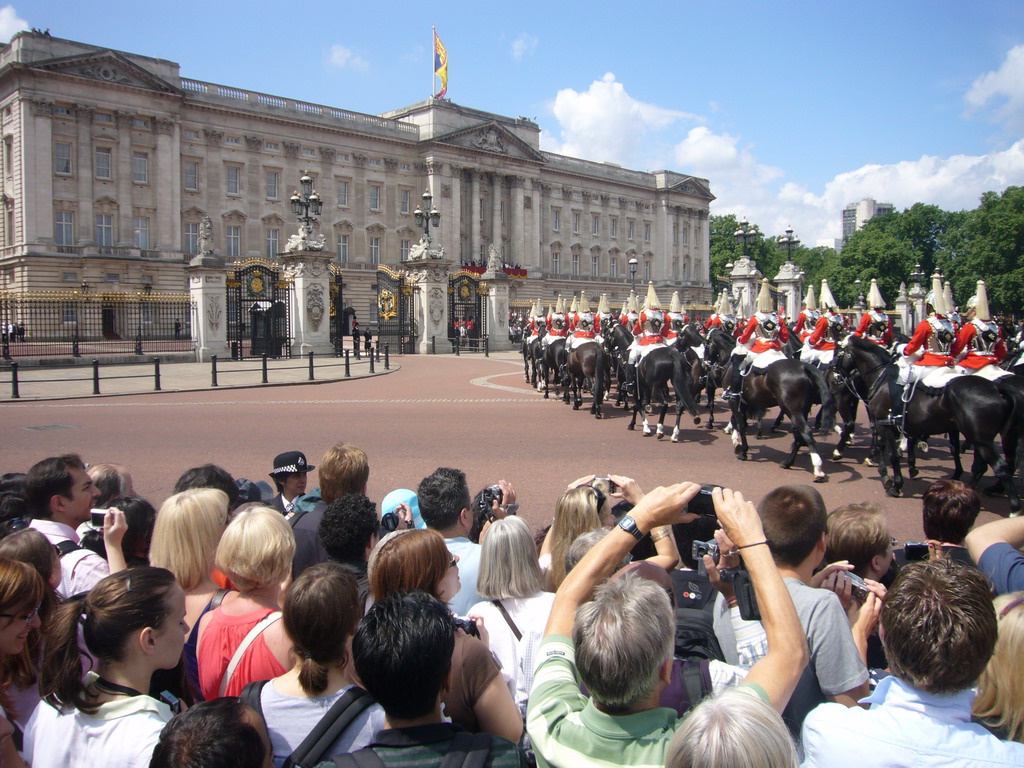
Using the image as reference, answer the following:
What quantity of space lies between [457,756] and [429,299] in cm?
3612

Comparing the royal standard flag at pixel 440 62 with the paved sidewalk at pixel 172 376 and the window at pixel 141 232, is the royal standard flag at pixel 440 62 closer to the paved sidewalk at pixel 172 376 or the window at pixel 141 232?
the window at pixel 141 232

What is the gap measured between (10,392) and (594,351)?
14782 mm

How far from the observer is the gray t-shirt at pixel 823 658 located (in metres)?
2.55

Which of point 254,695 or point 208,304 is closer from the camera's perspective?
point 254,695

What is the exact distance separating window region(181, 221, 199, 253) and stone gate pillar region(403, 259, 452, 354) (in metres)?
24.4

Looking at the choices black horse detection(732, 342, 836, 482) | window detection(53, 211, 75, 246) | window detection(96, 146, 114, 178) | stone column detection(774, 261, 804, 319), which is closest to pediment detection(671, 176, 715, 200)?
stone column detection(774, 261, 804, 319)

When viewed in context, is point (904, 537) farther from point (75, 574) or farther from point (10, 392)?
point (10, 392)

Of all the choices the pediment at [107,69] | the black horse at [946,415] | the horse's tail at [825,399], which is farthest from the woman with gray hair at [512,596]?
the pediment at [107,69]

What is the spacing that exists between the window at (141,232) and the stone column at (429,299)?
80.3 ft

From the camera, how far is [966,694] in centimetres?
217

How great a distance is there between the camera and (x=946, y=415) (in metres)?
8.96

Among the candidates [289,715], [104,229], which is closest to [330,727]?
→ [289,715]

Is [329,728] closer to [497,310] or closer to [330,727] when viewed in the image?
[330,727]

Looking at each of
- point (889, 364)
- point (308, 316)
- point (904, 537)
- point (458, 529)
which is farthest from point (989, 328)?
point (308, 316)
